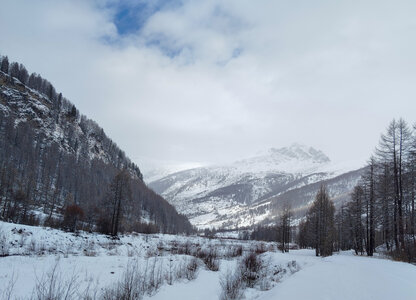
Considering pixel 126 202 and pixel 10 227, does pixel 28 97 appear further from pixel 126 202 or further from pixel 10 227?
pixel 10 227

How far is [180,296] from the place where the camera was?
1002 cm

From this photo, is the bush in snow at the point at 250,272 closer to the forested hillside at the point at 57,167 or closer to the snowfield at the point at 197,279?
the snowfield at the point at 197,279

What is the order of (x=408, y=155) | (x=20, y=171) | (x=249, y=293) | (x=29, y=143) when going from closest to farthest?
(x=249, y=293), (x=408, y=155), (x=20, y=171), (x=29, y=143)

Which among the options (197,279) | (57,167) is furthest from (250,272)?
(57,167)

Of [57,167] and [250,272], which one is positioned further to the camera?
[57,167]

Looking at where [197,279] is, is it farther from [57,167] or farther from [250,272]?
[57,167]

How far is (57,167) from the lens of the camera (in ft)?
310

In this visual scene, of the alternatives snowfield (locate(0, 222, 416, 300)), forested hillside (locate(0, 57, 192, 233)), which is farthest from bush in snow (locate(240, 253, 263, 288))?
forested hillside (locate(0, 57, 192, 233))

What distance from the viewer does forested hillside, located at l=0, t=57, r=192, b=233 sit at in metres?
47.6

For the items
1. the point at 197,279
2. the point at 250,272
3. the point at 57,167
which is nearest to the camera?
the point at 197,279

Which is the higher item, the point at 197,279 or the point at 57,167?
the point at 57,167

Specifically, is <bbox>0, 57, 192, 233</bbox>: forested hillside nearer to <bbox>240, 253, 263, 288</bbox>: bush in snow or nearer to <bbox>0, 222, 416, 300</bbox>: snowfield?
<bbox>0, 222, 416, 300</bbox>: snowfield

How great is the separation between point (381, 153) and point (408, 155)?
8.77 ft

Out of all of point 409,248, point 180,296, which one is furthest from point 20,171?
point 409,248
